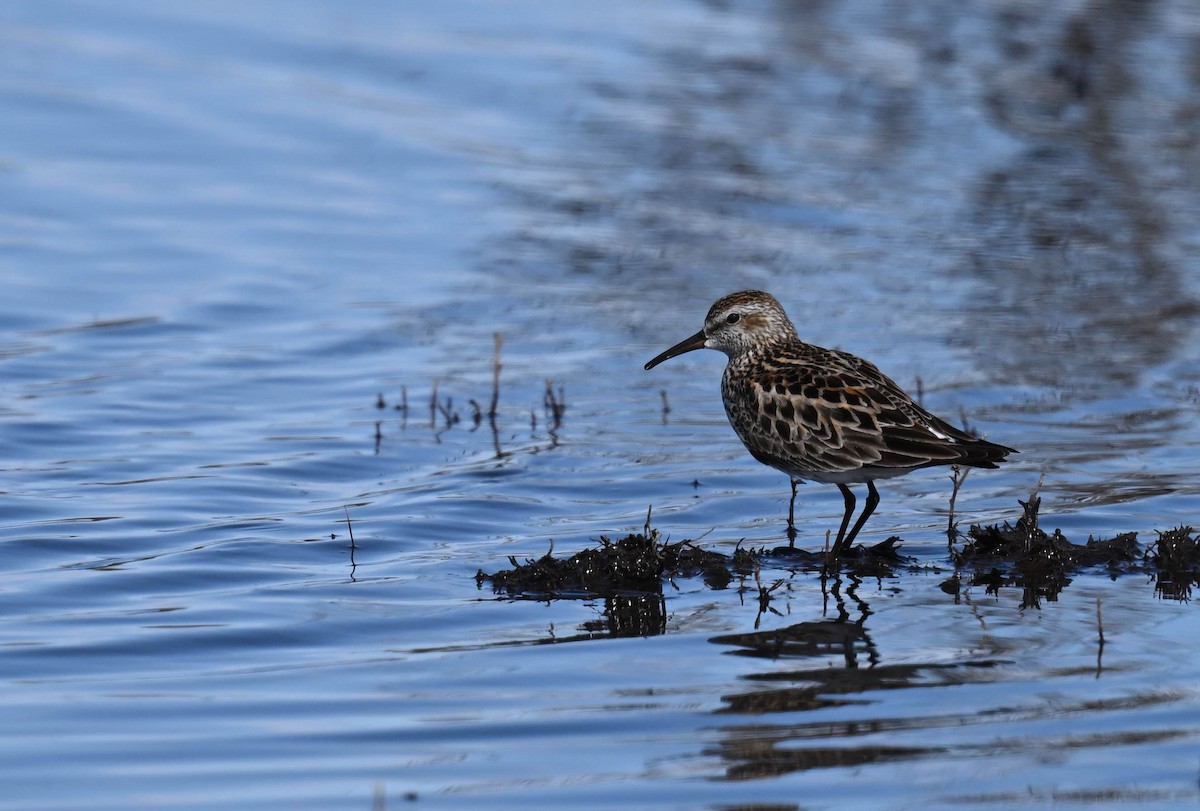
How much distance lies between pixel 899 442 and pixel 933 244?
853cm

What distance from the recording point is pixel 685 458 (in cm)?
1120

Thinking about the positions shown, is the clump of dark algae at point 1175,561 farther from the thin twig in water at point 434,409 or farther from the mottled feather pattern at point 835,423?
the thin twig in water at point 434,409

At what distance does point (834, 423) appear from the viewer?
8.67m

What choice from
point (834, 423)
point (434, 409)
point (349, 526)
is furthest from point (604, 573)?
point (434, 409)

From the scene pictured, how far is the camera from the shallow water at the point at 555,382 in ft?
20.9

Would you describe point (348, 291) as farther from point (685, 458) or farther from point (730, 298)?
point (730, 298)

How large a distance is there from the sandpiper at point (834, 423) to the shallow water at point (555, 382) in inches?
21.4

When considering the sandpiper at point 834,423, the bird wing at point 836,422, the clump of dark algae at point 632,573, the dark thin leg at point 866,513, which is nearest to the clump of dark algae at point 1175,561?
the sandpiper at point 834,423

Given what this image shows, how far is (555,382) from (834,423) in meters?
4.67

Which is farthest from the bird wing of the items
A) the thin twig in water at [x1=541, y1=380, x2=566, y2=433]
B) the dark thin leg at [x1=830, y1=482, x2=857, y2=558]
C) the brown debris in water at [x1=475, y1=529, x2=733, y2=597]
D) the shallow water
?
the thin twig in water at [x1=541, y1=380, x2=566, y2=433]

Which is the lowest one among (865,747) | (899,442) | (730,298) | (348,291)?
(865,747)

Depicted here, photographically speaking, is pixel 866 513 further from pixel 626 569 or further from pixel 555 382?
pixel 555 382

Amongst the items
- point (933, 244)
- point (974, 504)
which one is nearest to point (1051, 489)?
point (974, 504)

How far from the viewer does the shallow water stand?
636 cm
